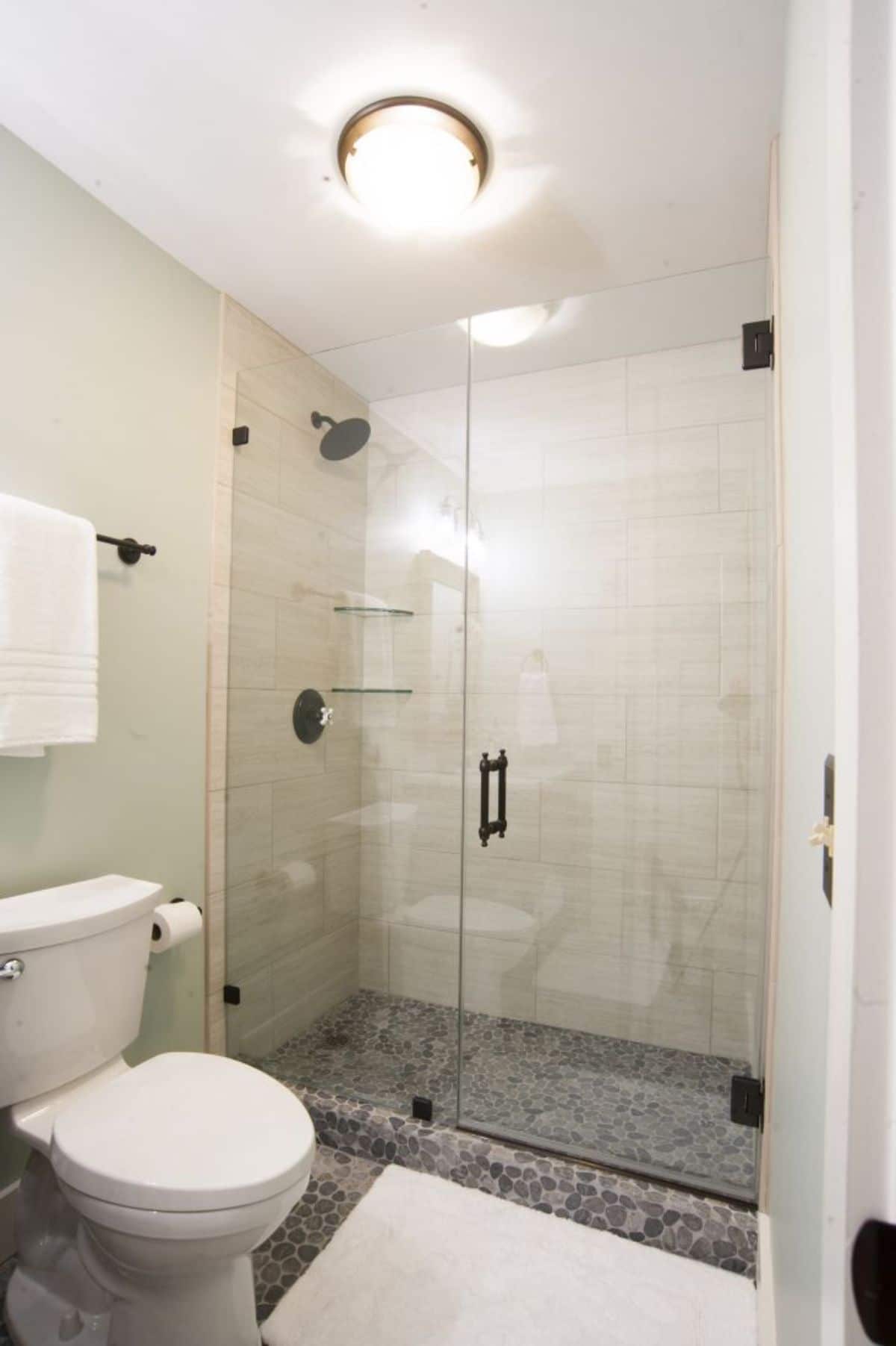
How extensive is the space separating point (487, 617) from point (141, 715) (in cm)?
104

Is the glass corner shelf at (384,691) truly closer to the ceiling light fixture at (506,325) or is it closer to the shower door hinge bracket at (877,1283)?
the ceiling light fixture at (506,325)

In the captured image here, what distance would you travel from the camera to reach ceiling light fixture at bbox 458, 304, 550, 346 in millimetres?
2031

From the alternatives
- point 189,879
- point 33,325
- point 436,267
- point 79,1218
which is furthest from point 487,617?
point 79,1218

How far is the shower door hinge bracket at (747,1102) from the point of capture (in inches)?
63.9

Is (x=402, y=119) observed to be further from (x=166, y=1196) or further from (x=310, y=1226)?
(x=310, y=1226)

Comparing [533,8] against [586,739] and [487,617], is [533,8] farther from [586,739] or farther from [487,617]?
[586,739]

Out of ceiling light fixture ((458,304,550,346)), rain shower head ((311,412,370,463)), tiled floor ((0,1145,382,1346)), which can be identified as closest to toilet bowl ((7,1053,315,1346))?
tiled floor ((0,1145,382,1346))

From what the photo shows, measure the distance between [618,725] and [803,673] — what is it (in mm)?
1173

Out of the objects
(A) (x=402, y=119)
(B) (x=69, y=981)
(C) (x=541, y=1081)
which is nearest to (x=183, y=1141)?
(B) (x=69, y=981)

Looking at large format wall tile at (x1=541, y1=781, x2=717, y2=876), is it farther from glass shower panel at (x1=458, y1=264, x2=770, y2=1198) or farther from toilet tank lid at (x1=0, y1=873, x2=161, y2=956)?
toilet tank lid at (x1=0, y1=873, x2=161, y2=956)

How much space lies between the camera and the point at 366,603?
2213 millimetres

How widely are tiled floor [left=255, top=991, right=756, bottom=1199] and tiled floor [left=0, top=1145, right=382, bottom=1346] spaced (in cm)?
17

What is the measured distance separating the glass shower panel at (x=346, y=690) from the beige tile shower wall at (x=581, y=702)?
0.04 ft

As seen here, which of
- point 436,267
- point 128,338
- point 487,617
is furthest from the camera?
point 487,617
